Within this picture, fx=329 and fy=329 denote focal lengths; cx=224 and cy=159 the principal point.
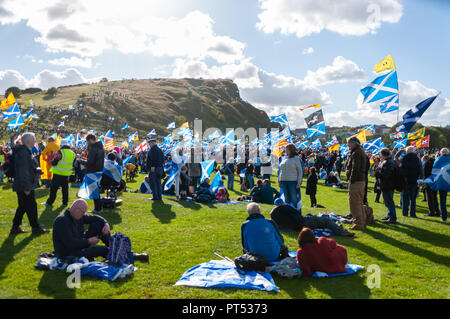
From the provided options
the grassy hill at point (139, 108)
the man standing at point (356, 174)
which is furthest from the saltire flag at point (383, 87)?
the grassy hill at point (139, 108)

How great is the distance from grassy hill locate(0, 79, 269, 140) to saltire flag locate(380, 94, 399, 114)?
182 feet

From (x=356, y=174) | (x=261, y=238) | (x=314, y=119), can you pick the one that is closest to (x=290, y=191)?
(x=356, y=174)

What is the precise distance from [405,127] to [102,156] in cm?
994

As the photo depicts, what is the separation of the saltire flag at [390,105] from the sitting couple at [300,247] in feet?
27.8

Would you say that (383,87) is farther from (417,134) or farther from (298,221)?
(417,134)

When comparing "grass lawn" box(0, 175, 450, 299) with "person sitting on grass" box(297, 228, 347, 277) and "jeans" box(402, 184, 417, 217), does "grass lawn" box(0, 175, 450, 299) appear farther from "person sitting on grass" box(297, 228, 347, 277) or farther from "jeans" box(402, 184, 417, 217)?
"jeans" box(402, 184, 417, 217)

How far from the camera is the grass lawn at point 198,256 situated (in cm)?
498

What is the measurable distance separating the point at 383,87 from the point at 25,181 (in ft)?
40.4

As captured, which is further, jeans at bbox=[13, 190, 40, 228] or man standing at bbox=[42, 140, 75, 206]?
man standing at bbox=[42, 140, 75, 206]

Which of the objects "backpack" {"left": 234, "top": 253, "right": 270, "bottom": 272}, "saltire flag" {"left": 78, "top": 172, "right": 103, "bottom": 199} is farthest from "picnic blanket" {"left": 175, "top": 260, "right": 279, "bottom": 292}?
"saltire flag" {"left": 78, "top": 172, "right": 103, "bottom": 199}

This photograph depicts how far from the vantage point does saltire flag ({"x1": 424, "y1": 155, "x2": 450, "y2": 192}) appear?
10.1 meters

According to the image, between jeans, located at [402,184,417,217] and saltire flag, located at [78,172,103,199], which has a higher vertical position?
saltire flag, located at [78,172,103,199]

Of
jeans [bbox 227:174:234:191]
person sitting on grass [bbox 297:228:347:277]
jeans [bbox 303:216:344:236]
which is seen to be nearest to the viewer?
person sitting on grass [bbox 297:228:347:277]

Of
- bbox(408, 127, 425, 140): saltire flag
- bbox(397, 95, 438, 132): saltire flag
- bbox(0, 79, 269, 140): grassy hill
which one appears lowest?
bbox(397, 95, 438, 132): saltire flag
